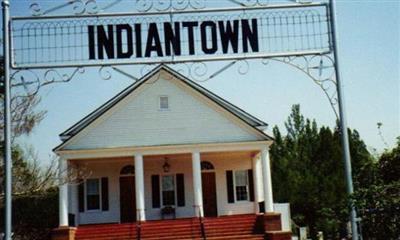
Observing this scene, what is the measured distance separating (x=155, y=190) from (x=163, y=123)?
367 centimetres

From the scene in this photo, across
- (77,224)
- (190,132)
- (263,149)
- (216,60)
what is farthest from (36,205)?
(216,60)

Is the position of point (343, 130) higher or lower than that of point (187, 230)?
higher

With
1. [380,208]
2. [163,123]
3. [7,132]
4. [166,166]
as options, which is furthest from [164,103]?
[380,208]

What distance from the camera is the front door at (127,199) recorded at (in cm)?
2669

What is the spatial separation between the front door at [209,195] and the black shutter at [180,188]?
3.28 feet

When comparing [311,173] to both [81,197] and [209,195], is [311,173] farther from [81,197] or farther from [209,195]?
[81,197]

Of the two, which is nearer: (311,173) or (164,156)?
(164,156)

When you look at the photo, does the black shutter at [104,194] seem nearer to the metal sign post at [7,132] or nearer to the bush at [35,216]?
the bush at [35,216]

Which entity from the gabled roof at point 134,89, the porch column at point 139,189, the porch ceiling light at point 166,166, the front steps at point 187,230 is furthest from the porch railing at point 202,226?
A: the gabled roof at point 134,89

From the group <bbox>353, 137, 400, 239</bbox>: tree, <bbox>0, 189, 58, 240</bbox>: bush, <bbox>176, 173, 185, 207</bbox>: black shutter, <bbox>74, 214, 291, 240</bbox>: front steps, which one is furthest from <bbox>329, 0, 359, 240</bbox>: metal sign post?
<bbox>0, 189, 58, 240</bbox>: bush

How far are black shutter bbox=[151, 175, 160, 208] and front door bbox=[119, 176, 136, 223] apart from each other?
90 cm

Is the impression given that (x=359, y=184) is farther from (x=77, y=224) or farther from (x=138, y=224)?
A: (x=77, y=224)

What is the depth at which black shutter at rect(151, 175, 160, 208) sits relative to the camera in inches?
1064

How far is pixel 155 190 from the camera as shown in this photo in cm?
2714
